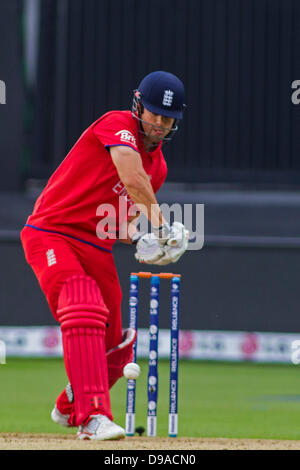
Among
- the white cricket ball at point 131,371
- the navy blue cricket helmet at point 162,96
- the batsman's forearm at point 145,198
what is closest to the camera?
the batsman's forearm at point 145,198

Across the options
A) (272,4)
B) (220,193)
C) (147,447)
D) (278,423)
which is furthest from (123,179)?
(272,4)

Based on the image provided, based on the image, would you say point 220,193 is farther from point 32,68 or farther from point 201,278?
point 32,68

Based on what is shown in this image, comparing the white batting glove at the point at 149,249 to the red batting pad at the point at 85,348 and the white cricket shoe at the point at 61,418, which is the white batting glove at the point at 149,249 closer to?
the red batting pad at the point at 85,348

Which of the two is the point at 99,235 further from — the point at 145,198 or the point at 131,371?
the point at 131,371

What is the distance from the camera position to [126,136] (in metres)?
4.16

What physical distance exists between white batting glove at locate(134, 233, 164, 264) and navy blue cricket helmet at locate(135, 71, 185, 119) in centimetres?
58

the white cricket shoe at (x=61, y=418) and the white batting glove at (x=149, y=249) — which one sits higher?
the white batting glove at (x=149, y=249)

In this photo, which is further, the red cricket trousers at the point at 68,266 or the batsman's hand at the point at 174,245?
the red cricket trousers at the point at 68,266

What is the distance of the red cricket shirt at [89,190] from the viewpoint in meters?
4.34

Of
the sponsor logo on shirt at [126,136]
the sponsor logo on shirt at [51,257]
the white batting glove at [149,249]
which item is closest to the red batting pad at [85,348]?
the sponsor logo on shirt at [51,257]

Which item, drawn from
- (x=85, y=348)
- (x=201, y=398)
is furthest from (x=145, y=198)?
(x=201, y=398)

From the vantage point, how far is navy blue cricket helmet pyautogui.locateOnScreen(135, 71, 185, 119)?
4.31m

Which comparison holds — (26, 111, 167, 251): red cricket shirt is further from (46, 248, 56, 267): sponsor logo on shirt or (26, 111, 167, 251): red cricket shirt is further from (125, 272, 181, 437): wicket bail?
(125, 272, 181, 437): wicket bail

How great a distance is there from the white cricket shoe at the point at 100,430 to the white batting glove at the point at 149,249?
2.39 ft
